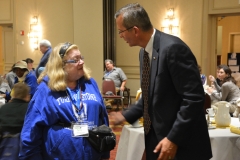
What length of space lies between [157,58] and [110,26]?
7.89 m

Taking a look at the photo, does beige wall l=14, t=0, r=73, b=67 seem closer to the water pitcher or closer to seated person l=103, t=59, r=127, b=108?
seated person l=103, t=59, r=127, b=108

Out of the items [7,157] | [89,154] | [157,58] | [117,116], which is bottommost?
[7,157]

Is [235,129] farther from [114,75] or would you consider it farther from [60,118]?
[114,75]

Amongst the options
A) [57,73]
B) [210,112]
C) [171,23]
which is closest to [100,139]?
[57,73]

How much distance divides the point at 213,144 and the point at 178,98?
4.77ft

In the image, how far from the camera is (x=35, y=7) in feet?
33.1

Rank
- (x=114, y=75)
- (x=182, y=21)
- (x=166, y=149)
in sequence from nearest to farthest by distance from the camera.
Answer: (x=166, y=149) → (x=114, y=75) → (x=182, y=21)

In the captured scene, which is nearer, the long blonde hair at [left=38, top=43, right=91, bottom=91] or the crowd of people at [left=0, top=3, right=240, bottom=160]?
the crowd of people at [left=0, top=3, right=240, bottom=160]

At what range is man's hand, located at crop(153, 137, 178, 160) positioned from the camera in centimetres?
152

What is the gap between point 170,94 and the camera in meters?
1.57

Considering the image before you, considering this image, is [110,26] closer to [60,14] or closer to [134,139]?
[60,14]

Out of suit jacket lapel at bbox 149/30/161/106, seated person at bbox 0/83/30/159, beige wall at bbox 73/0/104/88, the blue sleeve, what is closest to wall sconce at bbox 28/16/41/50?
beige wall at bbox 73/0/104/88

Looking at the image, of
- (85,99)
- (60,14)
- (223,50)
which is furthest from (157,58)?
(223,50)

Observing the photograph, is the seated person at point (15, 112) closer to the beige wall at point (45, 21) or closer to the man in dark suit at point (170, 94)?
Answer: the man in dark suit at point (170, 94)
